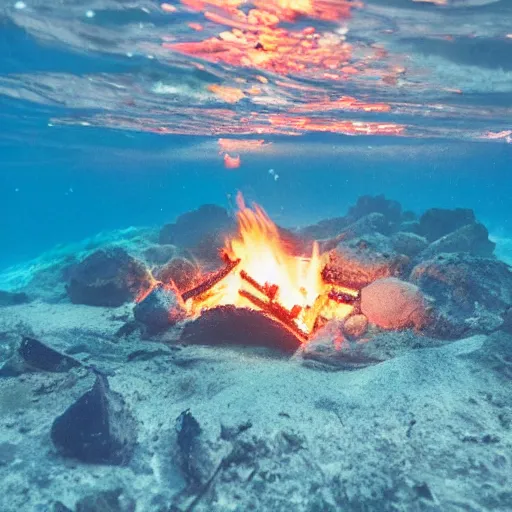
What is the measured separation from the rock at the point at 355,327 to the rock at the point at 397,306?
43cm

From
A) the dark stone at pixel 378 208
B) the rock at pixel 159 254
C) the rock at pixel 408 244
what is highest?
the rock at pixel 408 244

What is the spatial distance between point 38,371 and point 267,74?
1316 cm

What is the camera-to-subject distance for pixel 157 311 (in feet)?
27.0

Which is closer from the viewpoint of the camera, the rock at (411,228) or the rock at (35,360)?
the rock at (35,360)

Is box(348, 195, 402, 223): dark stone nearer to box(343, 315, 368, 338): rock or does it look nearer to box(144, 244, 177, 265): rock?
box(144, 244, 177, 265): rock

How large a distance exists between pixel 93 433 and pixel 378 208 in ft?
77.7

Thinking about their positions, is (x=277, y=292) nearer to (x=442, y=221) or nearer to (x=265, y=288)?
(x=265, y=288)

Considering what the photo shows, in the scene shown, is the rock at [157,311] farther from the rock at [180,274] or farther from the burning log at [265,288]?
the rock at [180,274]

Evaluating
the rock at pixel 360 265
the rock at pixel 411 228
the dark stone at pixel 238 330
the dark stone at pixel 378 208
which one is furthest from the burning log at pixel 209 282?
the dark stone at pixel 378 208

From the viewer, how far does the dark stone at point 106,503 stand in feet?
13.6

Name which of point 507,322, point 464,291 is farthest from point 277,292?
point 507,322

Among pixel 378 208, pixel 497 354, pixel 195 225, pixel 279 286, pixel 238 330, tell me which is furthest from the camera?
pixel 378 208

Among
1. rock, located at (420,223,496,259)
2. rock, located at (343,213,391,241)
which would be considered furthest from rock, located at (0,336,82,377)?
rock, located at (343,213,391,241)

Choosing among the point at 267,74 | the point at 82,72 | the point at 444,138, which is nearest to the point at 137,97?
the point at 82,72
